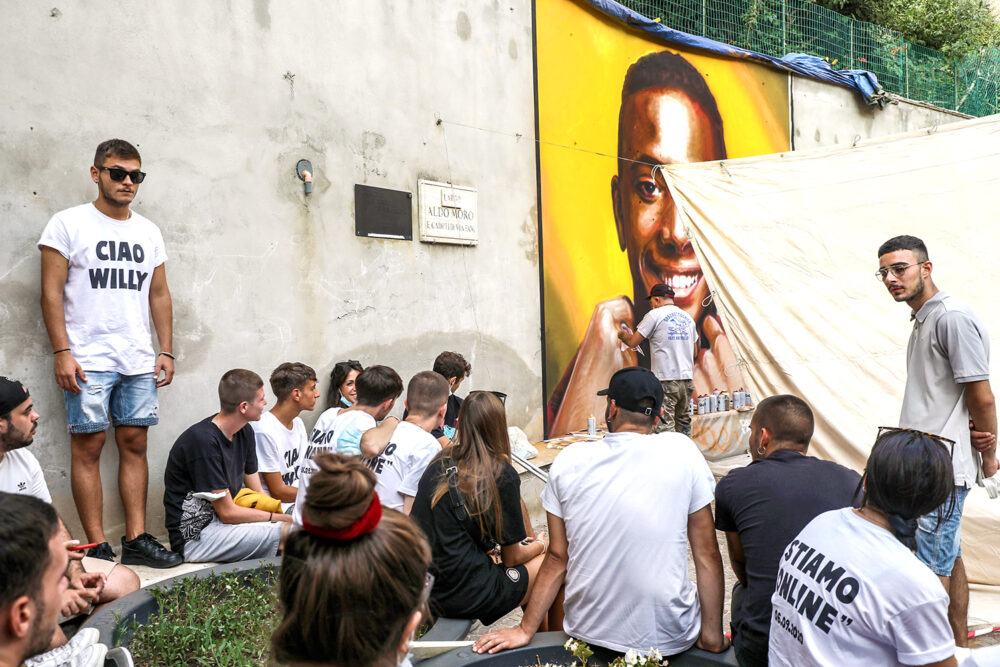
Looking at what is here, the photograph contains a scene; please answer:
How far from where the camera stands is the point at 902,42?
1198 cm

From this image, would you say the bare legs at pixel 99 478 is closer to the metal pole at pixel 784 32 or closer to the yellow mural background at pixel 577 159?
the yellow mural background at pixel 577 159

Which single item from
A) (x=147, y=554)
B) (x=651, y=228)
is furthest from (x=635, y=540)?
(x=651, y=228)

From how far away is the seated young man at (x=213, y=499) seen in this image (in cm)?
377

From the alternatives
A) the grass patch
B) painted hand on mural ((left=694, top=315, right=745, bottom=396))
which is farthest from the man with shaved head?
painted hand on mural ((left=694, top=315, right=745, bottom=396))

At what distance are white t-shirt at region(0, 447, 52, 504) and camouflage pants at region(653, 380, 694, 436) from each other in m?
5.47

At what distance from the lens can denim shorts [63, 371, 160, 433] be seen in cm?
384

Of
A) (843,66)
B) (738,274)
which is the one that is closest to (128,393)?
(738,274)

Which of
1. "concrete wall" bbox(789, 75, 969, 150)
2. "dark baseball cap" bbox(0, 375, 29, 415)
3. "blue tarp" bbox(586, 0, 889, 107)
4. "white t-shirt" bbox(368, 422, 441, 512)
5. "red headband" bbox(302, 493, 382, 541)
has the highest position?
"blue tarp" bbox(586, 0, 889, 107)

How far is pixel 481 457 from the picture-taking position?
3.02 m

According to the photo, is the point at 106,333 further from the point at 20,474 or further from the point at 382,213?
the point at 382,213

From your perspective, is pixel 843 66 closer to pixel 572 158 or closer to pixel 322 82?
pixel 572 158

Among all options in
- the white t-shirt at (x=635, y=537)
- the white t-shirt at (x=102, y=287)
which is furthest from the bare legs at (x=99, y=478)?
the white t-shirt at (x=635, y=537)

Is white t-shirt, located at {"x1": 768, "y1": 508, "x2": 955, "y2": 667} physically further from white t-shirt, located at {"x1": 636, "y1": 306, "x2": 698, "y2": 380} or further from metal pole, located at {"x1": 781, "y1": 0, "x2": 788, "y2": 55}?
metal pole, located at {"x1": 781, "y1": 0, "x2": 788, "y2": 55}

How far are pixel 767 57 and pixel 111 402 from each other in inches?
335
